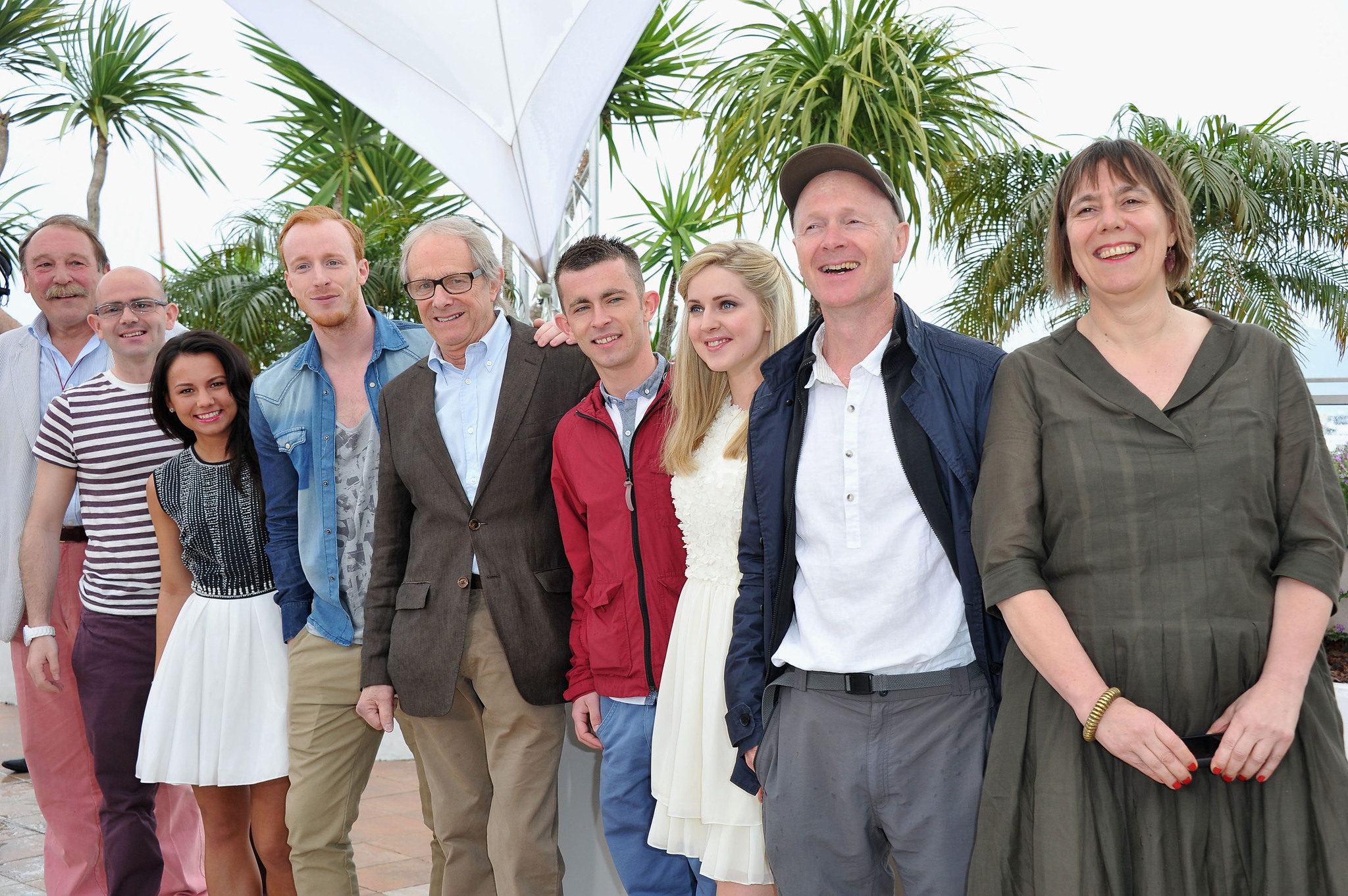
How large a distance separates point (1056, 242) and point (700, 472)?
91cm

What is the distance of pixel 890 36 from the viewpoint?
748 cm

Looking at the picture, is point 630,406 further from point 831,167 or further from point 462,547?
point 831,167

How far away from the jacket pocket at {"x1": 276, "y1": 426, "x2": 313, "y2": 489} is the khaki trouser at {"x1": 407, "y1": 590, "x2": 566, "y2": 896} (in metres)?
0.65

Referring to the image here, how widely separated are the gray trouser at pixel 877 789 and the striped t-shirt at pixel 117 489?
2236mm

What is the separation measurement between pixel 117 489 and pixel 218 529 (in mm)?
485

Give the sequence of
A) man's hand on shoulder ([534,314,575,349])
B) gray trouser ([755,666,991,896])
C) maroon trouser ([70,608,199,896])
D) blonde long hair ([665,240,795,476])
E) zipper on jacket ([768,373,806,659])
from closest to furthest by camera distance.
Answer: gray trouser ([755,666,991,896])
zipper on jacket ([768,373,806,659])
blonde long hair ([665,240,795,476])
man's hand on shoulder ([534,314,575,349])
maroon trouser ([70,608,199,896])

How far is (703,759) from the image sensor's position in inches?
92.3

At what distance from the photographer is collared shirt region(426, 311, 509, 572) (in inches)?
112

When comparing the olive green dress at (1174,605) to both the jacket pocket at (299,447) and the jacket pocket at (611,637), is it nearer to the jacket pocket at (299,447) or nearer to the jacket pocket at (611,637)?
the jacket pocket at (611,637)

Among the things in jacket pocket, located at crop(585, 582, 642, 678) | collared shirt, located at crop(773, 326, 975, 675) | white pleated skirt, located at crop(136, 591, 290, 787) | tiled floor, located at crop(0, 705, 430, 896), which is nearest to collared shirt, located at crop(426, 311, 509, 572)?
jacket pocket, located at crop(585, 582, 642, 678)

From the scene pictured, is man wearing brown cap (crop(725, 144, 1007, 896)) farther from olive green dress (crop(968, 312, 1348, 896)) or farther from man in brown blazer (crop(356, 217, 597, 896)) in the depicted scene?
man in brown blazer (crop(356, 217, 597, 896))

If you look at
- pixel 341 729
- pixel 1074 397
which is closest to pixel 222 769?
pixel 341 729

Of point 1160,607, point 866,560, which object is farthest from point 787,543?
point 1160,607

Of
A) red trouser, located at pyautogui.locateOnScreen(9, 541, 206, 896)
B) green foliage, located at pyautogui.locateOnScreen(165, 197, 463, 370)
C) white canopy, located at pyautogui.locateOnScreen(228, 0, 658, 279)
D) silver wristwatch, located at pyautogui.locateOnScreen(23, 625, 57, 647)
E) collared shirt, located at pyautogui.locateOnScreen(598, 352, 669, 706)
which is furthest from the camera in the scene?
green foliage, located at pyautogui.locateOnScreen(165, 197, 463, 370)
